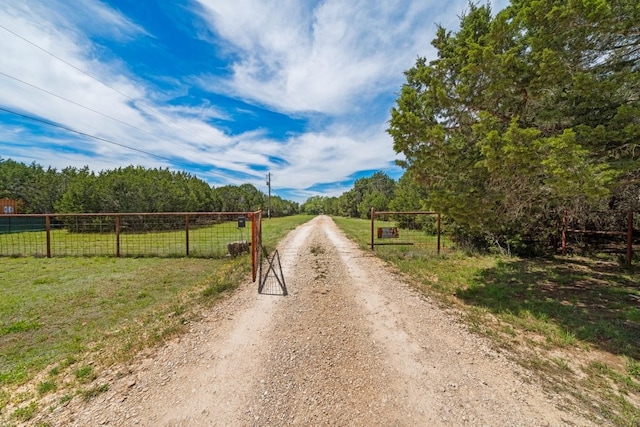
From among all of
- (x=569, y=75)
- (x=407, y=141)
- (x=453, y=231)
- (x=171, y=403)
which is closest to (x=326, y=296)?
(x=171, y=403)

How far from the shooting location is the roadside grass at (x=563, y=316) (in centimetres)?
254

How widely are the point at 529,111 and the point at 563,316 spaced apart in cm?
369

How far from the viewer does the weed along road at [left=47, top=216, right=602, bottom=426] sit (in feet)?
7.05

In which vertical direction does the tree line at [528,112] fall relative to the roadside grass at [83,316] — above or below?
above

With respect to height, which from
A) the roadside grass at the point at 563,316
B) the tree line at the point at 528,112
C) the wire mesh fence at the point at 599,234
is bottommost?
the roadside grass at the point at 563,316

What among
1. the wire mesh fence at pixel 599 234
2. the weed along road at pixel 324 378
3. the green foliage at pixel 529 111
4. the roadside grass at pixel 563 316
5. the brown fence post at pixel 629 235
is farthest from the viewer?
the wire mesh fence at pixel 599 234

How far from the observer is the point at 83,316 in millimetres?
4191

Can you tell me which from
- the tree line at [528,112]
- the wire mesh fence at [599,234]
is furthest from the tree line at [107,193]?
the wire mesh fence at [599,234]

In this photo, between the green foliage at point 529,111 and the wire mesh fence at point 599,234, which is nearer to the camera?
the green foliage at point 529,111

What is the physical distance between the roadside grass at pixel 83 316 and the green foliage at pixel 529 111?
536 centimetres

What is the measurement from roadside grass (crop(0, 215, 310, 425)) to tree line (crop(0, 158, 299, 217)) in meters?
22.5

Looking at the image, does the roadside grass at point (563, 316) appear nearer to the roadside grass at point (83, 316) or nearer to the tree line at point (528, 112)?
the tree line at point (528, 112)

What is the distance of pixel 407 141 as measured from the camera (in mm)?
5094

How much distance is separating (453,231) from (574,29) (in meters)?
8.70
